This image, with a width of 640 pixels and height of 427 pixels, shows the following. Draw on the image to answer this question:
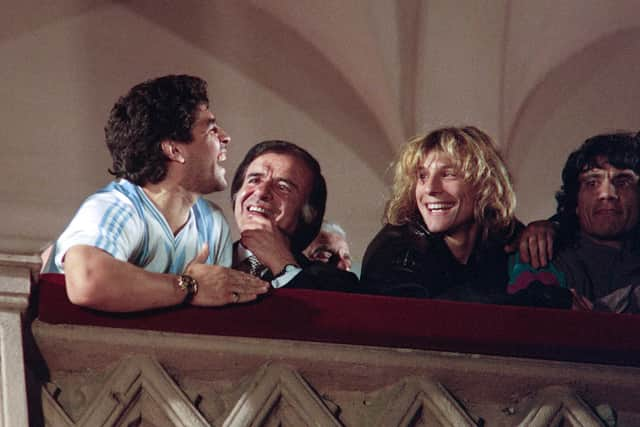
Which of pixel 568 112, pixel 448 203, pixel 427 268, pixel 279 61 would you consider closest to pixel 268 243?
pixel 427 268

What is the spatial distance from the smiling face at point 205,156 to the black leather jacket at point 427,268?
681 millimetres

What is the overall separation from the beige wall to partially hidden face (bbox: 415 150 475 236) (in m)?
0.26

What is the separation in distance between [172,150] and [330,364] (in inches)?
46.2

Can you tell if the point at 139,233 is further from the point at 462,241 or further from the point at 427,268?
the point at 462,241

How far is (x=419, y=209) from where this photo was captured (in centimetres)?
677

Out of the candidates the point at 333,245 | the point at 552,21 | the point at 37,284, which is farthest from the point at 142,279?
the point at 552,21

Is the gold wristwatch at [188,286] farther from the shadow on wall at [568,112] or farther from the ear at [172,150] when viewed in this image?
the shadow on wall at [568,112]

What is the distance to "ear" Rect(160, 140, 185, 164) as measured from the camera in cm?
648

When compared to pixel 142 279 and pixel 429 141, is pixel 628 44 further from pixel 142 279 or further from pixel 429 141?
pixel 142 279

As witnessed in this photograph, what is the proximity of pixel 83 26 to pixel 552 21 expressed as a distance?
6.87 feet

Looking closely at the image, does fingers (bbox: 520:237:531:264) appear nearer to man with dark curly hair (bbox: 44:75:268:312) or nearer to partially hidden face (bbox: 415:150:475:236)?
partially hidden face (bbox: 415:150:475:236)

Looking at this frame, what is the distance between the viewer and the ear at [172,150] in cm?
648

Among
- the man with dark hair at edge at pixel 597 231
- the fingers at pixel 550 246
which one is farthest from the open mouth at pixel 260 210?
the fingers at pixel 550 246

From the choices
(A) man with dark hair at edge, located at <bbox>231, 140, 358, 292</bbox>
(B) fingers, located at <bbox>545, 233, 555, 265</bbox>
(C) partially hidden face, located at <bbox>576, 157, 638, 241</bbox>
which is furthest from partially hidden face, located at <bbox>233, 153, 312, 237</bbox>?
(C) partially hidden face, located at <bbox>576, 157, 638, 241</bbox>
